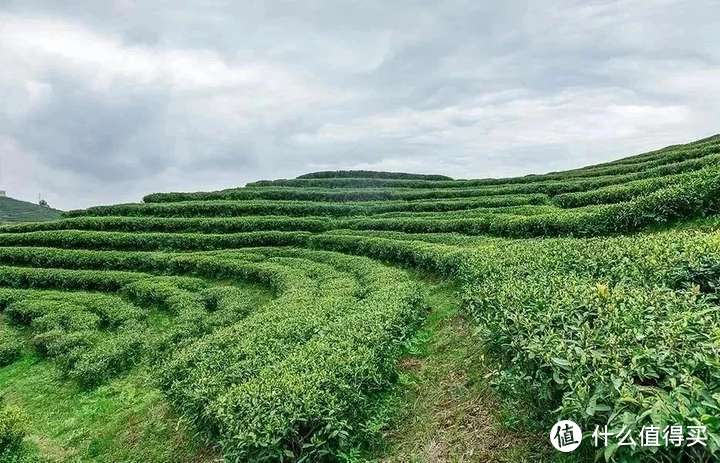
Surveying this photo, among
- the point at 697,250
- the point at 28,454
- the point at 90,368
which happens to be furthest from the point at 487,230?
the point at 28,454

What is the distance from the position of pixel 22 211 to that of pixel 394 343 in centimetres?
11148

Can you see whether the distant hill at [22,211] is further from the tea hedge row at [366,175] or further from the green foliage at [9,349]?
the green foliage at [9,349]

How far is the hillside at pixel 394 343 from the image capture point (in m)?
4.17

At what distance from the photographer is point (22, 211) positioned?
96500 mm

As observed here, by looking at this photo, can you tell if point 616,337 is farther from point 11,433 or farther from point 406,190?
point 406,190

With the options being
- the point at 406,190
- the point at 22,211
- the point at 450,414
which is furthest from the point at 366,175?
the point at 22,211

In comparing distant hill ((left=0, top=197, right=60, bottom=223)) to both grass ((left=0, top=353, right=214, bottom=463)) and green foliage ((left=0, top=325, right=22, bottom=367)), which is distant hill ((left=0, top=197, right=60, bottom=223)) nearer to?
green foliage ((left=0, top=325, right=22, bottom=367))

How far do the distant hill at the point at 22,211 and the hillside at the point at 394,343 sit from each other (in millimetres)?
81549

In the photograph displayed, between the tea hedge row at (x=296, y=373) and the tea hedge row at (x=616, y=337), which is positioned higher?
the tea hedge row at (x=616, y=337)

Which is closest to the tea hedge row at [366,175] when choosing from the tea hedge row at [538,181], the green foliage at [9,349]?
the tea hedge row at [538,181]

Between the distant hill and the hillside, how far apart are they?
81.5 metres

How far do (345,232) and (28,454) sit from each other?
57.9ft

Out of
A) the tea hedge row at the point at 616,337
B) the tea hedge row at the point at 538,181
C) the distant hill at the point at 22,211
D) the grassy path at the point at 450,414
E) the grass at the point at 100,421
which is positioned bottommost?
the grass at the point at 100,421

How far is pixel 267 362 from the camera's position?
25.8 ft
